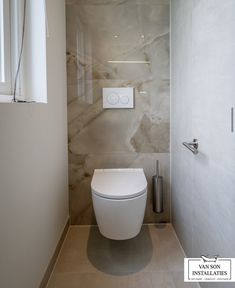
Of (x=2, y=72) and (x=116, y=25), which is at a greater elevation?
(x=116, y=25)

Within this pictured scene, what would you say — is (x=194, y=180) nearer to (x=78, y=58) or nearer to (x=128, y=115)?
(x=128, y=115)

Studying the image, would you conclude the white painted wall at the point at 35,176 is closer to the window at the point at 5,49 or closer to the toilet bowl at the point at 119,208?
the window at the point at 5,49

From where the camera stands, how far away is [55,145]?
1713 millimetres

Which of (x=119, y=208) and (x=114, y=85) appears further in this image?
(x=114, y=85)

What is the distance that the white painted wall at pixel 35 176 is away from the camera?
979 mm

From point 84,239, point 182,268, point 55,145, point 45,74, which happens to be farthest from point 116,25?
point 182,268

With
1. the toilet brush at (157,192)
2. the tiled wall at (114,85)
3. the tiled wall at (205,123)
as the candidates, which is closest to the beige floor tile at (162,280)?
the tiled wall at (205,123)

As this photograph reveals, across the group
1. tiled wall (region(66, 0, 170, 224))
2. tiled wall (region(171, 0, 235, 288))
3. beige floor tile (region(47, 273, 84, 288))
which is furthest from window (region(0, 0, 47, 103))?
beige floor tile (region(47, 273, 84, 288))

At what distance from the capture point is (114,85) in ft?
6.79

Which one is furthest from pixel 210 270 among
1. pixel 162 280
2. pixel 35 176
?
pixel 35 176

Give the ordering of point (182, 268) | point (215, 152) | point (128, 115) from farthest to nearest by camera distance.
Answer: point (128, 115), point (182, 268), point (215, 152)

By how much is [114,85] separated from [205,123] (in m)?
0.98

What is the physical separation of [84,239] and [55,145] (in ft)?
2.59

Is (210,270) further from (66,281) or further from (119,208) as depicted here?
(66,281)
